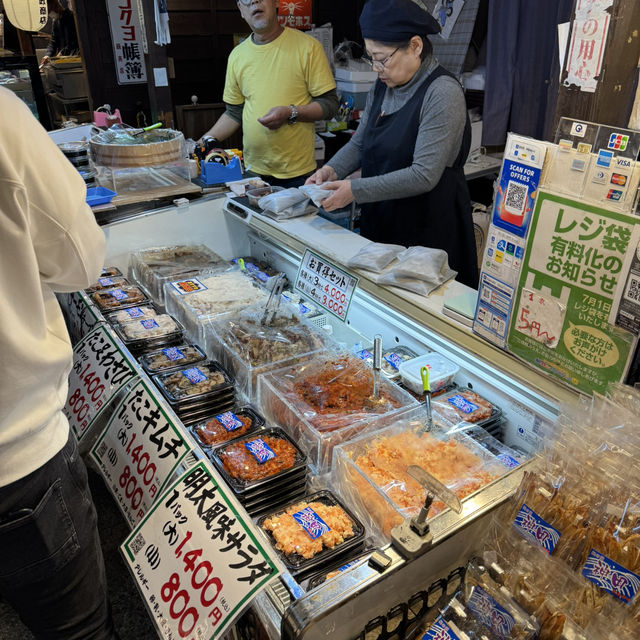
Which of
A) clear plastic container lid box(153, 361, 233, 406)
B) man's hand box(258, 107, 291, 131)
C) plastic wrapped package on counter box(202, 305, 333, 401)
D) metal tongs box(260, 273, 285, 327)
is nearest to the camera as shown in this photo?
clear plastic container lid box(153, 361, 233, 406)

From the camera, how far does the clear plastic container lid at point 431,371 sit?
1.77m

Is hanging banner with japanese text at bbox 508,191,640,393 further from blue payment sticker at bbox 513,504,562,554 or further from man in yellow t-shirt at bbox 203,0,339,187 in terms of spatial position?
man in yellow t-shirt at bbox 203,0,339,187

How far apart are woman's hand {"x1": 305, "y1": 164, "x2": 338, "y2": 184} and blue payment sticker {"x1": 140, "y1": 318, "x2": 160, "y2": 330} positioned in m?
1.08

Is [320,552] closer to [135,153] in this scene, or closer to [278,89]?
[135,153]

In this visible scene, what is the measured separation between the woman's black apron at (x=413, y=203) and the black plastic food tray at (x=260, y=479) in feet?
5.36

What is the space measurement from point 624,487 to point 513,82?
4369mm

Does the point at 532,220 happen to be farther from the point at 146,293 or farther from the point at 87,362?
the point at 146,293

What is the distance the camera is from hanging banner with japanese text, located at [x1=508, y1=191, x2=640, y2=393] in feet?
3.87

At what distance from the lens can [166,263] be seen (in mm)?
2615

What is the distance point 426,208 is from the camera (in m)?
2.79

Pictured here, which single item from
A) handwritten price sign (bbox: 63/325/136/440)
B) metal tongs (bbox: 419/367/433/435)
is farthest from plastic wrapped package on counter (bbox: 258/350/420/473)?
handwritten price sign (bbox: 63/325/136/440)

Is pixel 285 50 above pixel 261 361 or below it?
above

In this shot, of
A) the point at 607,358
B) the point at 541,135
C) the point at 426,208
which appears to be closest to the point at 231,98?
the point at 426,208

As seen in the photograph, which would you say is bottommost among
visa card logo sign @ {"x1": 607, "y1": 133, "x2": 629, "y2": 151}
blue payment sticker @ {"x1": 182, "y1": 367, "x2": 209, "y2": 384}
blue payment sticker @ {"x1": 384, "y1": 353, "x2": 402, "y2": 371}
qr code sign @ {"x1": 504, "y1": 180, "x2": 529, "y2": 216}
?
blue payment sticker @ {"x1": 182, "y1": 367, "x2": 209, "y2": 384}
